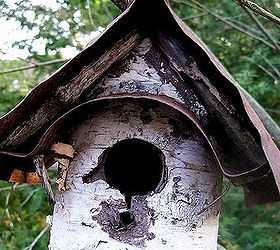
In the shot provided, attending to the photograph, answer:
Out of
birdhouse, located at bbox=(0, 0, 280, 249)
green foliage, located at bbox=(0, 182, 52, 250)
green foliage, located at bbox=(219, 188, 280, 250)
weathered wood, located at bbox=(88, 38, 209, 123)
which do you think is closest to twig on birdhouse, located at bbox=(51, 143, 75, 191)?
birdhouse, located at bbox=(0, 0, 280, 249)

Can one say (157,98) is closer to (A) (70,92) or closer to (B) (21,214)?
(A) (70,92)

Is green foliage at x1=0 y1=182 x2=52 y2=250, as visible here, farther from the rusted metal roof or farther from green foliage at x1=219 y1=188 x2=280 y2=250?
the rusted metal roof

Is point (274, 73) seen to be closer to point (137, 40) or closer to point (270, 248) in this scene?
point (270, 248)

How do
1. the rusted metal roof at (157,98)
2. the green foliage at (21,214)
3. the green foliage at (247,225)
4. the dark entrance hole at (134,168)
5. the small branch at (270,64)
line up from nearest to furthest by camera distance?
the rusted metal roof at (157,98), the dark entrance hole at (134,168), the green foliage at (21,214), the small branch at (270,64), the green foliage at (247,225)

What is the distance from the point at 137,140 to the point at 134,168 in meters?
0.37

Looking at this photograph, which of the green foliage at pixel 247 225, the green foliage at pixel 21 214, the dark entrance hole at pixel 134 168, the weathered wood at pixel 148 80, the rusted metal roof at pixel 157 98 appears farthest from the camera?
the green foliage at pixel 247 225

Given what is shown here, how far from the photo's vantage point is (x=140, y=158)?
1.94 metres

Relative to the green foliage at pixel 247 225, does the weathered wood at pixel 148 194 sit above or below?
below

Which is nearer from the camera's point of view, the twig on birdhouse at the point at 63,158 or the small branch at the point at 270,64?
the twig on birdhouse at the point at 63,158

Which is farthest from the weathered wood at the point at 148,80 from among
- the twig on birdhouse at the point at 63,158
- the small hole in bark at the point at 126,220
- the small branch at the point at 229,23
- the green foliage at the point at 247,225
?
the green foliage at the point at 247,225

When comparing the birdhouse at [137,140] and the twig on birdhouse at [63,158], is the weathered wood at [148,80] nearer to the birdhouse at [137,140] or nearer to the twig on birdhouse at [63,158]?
the birdhouse at [137,140]

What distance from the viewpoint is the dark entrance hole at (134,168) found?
66.5 inches

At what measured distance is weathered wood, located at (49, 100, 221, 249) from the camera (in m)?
1.55

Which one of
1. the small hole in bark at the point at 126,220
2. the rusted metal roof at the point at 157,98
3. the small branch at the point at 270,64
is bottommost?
the small hole in bark at the point at 126,220
